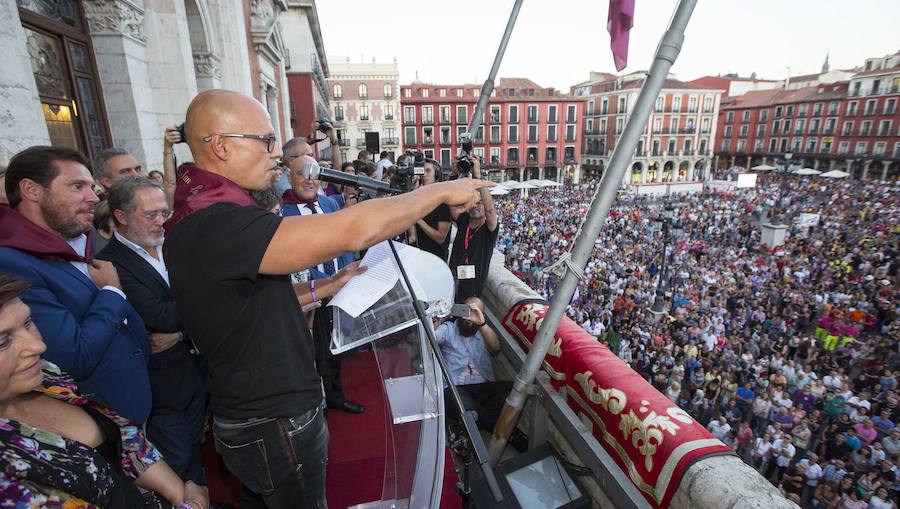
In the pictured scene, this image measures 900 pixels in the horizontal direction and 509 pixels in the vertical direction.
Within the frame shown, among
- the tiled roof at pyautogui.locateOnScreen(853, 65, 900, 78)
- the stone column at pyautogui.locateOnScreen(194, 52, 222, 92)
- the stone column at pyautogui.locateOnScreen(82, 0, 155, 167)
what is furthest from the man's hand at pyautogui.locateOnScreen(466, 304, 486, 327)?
the tiled roof at pyautogui.locateOnScreen(853, 65, 900, 78)

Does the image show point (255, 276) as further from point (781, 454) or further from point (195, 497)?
point (781, 454)

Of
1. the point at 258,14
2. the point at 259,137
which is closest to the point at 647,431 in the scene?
the point at 259,137

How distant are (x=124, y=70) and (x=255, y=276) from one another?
18.2 ft

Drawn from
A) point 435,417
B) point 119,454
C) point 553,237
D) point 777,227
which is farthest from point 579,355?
point 777,227

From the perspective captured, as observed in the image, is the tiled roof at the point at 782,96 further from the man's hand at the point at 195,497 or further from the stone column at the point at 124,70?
the man's hand at the point at 195,497

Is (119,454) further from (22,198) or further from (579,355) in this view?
(579,355)

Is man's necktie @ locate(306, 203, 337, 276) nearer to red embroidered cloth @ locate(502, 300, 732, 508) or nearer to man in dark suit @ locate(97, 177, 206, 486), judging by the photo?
man in dark suit @ locate(97, 177, 206, 486)

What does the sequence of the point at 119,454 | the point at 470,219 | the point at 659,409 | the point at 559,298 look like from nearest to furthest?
1. the point at 119,454
2. the point at 659,409
3. the point at 559,298
4. the point at 470,219

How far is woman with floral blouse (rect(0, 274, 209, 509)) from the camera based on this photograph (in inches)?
38.9

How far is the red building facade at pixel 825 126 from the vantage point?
1709 inches

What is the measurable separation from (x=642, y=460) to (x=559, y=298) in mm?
881

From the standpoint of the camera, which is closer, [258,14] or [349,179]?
[349,179]

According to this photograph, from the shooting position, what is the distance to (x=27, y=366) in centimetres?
112

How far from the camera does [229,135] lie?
4.71ft
